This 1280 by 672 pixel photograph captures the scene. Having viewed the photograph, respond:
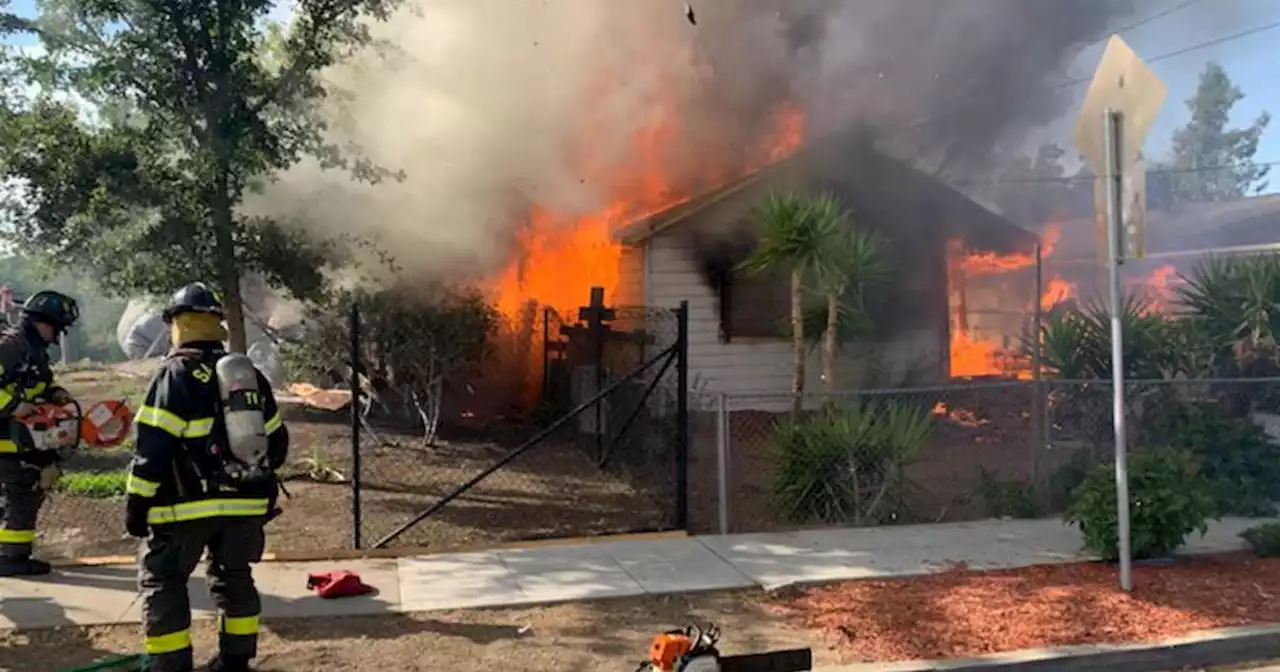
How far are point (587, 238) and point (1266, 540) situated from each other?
9420 mm

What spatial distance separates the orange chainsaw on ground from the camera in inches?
231

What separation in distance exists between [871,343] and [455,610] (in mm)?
9359

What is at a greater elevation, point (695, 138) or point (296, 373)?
point (695, 138)

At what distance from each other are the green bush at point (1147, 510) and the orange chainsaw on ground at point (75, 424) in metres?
5.99

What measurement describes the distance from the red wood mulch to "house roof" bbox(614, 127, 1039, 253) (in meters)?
7.46

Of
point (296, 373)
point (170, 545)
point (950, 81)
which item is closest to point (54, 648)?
point (170, 545)

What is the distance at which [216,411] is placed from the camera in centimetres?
454

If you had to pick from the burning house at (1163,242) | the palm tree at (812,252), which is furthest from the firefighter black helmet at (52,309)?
the burning house at (1163,242)

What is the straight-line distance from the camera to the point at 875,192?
1368 centimetres

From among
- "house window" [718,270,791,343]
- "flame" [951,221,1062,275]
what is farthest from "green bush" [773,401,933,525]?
"flame" [951,221,1062,275]

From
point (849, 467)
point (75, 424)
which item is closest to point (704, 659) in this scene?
point (849, 467)

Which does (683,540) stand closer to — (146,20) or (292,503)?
(292,503)

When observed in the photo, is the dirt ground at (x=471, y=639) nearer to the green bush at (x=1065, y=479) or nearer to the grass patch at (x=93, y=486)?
the green bush at (x=1065, y=479)

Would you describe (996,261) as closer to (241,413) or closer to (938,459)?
(938,459)
